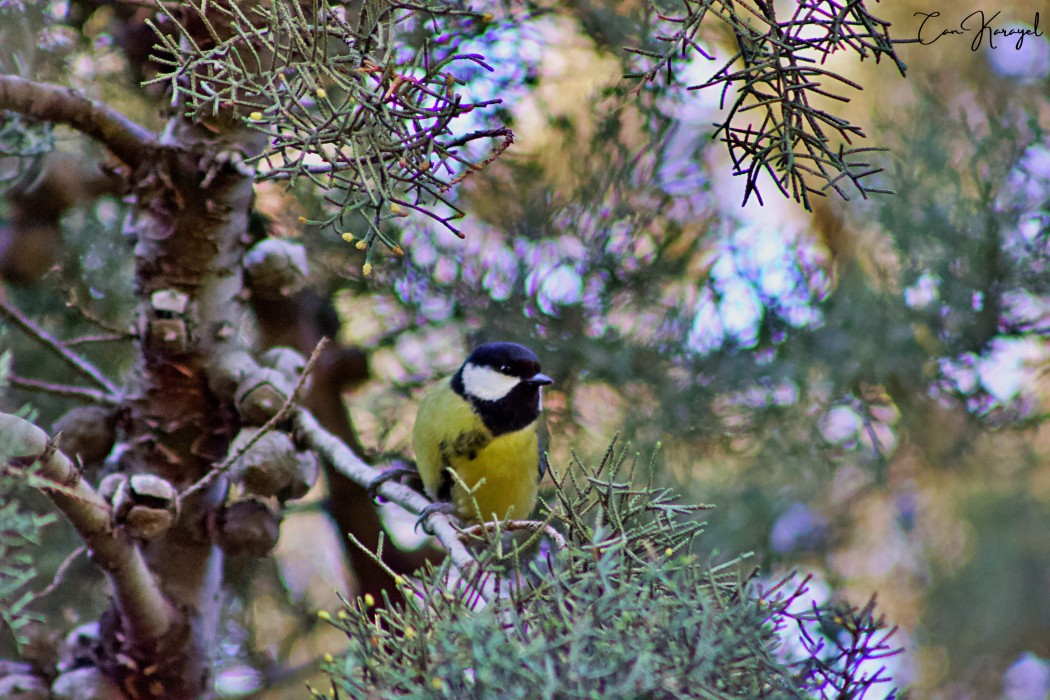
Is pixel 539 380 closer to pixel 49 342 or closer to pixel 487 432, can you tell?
pixel 487 432

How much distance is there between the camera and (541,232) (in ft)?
6.59

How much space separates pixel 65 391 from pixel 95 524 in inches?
13.5

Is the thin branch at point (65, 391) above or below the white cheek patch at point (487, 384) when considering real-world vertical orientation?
below

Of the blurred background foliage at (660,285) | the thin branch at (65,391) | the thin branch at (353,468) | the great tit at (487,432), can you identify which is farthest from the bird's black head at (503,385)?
the thin branch at (65,391)

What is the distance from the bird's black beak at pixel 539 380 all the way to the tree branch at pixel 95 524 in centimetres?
75

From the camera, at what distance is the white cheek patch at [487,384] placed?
1.80m

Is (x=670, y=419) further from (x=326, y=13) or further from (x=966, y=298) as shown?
(x=326, y=13)

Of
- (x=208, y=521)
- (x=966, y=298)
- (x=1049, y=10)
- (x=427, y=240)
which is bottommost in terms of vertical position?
(x=208, y=521)

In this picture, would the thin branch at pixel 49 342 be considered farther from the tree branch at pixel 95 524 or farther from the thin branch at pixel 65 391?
the tree branch at pixel 95 524

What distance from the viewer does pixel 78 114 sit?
1365 millimetres

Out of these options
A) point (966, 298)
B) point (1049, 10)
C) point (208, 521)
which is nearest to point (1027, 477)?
point (966, 298)

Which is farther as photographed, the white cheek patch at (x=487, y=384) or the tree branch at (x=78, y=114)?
the white cheek patch at (x=487, y=384)

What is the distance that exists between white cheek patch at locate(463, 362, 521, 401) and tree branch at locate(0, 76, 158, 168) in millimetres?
725

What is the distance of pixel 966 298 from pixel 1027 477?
3.68ft
